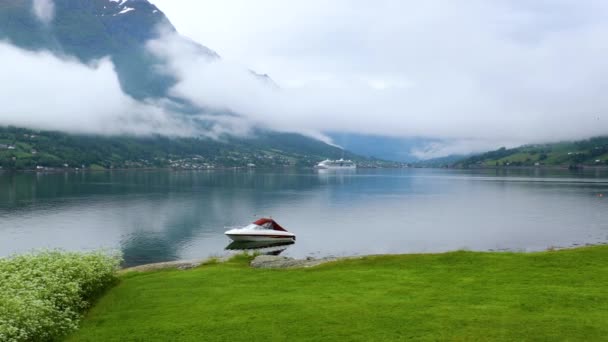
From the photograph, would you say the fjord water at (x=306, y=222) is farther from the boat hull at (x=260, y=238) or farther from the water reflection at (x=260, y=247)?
the water reflection at (x=260, y=247)

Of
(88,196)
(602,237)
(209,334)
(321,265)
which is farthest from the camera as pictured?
(88,196)

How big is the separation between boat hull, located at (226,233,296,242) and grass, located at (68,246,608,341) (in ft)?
147

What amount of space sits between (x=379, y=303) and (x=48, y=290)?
14.5 metres

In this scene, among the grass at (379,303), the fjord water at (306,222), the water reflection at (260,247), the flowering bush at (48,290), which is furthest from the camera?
the fjord water at (306,222)

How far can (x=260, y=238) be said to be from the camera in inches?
2889

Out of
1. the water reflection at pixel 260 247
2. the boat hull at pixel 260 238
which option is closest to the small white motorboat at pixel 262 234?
the boat hull at pixel 260 238

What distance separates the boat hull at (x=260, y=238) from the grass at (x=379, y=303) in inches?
1762

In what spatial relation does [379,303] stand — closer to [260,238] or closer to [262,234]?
[262,234]

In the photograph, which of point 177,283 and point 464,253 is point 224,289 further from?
point 464,253

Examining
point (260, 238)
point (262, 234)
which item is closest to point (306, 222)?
point (260, 238)

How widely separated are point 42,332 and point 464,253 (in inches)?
918

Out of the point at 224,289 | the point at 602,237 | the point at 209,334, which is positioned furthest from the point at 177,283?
the point at 602,237

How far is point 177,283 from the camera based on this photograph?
25.2 meters

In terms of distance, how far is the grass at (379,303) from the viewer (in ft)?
53.0
